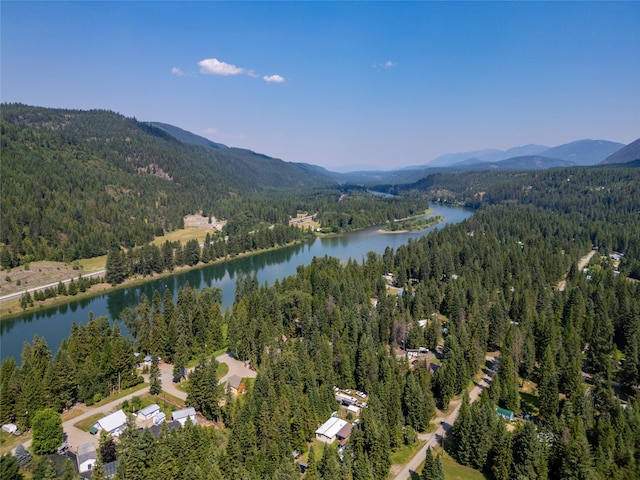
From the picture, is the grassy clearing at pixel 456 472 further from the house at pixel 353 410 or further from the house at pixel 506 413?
the house at pixel 353 410

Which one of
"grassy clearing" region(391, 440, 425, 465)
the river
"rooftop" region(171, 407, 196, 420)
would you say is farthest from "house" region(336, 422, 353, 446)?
the river

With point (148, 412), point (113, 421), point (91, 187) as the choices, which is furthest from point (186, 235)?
point (113, 421)

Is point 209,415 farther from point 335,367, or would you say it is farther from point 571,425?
point 571,425

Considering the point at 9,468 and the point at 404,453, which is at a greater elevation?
the point at 9,468

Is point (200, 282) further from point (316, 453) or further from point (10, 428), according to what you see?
point (316, 453)

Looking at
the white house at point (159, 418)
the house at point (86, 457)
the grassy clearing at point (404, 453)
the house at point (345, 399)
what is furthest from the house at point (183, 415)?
the grassy clearing at point (404, 453)
